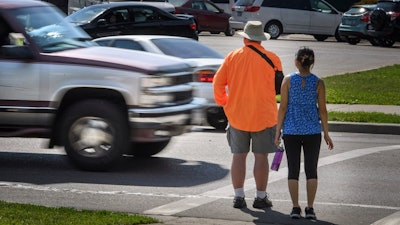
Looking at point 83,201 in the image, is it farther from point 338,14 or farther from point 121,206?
point 338,14

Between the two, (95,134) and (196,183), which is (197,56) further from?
(196,183)

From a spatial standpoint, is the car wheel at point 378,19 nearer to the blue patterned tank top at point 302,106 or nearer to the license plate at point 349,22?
the license plate at point 349,22

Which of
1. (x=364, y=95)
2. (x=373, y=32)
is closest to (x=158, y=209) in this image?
(x=364, y=95)

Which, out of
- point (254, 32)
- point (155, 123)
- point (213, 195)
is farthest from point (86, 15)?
point (254, 32)

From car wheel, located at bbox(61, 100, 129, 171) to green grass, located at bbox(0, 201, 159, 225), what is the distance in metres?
2.66

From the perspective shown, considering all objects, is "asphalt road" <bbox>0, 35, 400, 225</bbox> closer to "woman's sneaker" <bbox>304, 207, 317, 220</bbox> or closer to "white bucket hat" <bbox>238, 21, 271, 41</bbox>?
"woman's sneaker" <bbox>304, 207, 317, 220</bbox>

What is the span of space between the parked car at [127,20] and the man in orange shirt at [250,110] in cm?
1854

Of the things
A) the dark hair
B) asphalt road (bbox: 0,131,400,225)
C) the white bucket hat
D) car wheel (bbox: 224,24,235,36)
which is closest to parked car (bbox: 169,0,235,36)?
car wheel (bbox: 224,24,235,36)

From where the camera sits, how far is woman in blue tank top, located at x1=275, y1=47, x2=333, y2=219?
9.76 meters

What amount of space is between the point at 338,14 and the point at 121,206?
3200 centimetres

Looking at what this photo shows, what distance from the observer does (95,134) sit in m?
12.6

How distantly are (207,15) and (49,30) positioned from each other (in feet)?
98.7

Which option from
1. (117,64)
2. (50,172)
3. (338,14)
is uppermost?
(117,64)

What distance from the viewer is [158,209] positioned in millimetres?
10258
